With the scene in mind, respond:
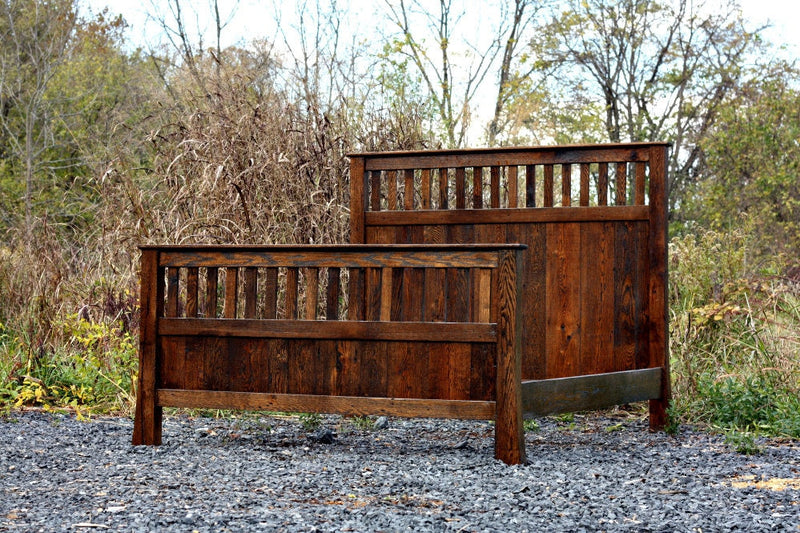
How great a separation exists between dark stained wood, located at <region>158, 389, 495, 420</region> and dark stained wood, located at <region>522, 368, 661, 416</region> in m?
0.36

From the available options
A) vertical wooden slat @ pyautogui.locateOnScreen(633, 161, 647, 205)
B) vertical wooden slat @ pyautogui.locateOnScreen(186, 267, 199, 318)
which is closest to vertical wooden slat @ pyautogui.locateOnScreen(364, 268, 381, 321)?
vertical wooden slat @ pyautogui.locateOnScreen(186, 267, 199, 318)

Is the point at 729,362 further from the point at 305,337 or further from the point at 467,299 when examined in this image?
the point at 305,337

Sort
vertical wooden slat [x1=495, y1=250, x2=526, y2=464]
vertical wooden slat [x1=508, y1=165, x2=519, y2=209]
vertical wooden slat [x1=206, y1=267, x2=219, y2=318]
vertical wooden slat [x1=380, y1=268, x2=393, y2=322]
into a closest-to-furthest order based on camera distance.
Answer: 1. vertical wooden slat [x1=495, y1=250, x2=526, y2=464]
2. vertical wooden slat [x1=380, y1=268, x2=393, y2=322]
3. vertical wooden slat [x1=206, y1=267, x2=219, y2=318]
4. vertical wooden slat [x1=508, y1=165, x2=519, y2=209]

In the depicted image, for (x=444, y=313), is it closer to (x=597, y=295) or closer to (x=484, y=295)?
(x=484, y=295)

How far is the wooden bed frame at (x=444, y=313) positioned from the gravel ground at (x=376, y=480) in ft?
0.88

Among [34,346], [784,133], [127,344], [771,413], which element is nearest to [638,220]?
[771,413]

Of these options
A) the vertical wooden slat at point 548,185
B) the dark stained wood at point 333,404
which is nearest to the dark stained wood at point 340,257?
the dark stained wood at point 333,404

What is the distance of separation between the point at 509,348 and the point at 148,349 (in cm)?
181

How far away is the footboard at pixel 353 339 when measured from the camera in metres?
3.86

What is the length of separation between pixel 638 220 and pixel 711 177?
12099 mm

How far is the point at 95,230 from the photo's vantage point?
6.89m

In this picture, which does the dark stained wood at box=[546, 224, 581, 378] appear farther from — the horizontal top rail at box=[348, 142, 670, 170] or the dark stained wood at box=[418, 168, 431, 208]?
the dark stained wood at box=[418, 168, 431, 208]

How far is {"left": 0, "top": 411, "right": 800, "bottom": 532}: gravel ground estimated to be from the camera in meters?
2.89

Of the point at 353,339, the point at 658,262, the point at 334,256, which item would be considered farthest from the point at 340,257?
the point at 658,262
